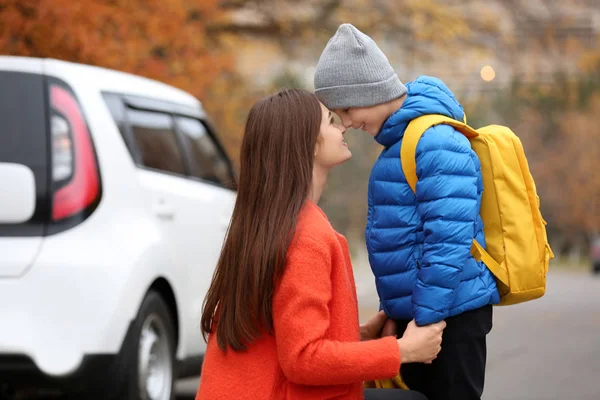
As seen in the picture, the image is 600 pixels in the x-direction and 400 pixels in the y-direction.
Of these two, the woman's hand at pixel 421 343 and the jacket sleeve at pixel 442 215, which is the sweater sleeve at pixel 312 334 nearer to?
the woman's hand at pixel 421 343

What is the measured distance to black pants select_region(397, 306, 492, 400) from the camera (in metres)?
3.56

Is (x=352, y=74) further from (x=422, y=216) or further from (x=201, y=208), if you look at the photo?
(x=201, y=208)

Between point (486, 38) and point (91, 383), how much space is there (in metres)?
13.4

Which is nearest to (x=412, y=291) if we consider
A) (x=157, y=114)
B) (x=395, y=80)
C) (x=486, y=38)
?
(x=395, y=80)

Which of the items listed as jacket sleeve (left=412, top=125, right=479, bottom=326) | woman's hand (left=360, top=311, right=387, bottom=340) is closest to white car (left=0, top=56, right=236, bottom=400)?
woman's hand (left=360, top=311, right=387, bottom=340)

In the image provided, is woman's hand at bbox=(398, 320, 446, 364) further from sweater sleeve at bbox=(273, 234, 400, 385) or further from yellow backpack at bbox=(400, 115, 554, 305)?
yellow backpack at bbox=(400, 115, 554, 305)

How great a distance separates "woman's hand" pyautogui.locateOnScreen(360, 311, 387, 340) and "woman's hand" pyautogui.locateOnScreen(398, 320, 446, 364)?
399 millimetres

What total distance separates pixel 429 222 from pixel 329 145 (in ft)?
1.37

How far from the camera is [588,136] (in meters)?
69.7

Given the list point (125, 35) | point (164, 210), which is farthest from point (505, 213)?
point (125, 35)

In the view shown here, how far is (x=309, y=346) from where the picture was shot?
2957 millimetres

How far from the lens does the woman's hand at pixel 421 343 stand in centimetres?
321

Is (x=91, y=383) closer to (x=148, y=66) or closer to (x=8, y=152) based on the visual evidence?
(x=8, y=152)

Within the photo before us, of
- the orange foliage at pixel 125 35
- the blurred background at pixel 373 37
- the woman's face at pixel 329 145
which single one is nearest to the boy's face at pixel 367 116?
the woman's face at pixel 329 145
